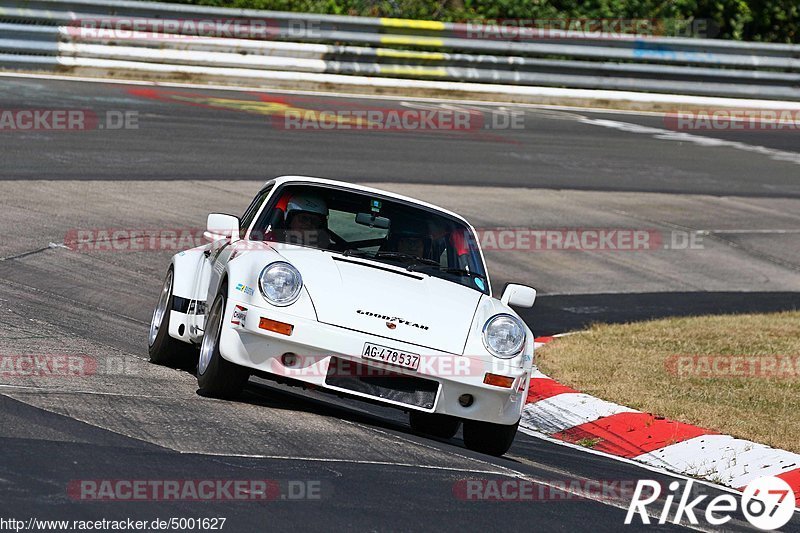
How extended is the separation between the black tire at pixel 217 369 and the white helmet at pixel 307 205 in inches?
40.7

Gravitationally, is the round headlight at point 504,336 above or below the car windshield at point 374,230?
below

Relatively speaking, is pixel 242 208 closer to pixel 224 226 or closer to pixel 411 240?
pixel 224 226

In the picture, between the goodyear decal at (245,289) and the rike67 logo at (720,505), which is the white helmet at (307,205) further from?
the rike67 logo at (720,505)

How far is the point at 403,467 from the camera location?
610 centimetres

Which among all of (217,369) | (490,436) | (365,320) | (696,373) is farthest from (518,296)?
(696,373)

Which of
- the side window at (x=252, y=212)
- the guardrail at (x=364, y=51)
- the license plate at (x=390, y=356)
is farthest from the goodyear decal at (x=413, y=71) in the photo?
the license plate at (x=390, y=356)

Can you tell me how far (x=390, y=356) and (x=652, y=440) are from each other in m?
2.28

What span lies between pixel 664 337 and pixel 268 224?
4.69 metres

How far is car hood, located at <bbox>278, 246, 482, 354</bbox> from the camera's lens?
696 cm

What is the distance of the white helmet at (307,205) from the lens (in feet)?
27.0

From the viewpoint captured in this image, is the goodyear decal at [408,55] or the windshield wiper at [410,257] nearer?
the windshield wiper at [410,257]

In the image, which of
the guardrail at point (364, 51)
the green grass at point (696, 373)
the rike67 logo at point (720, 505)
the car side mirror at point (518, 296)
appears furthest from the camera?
the guardrail at point (364, 51)

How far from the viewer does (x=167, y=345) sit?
8.37 meters

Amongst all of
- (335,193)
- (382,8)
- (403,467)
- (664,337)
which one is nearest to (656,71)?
(382,8)
